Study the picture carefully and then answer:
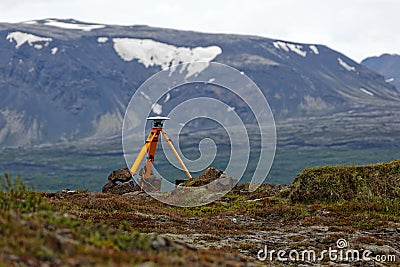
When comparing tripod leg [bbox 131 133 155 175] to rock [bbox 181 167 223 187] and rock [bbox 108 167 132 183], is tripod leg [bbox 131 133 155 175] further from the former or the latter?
rock [bbox 181 167 223 187]

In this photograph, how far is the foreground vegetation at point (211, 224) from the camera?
11906mm

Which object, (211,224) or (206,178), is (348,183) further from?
(206,178)

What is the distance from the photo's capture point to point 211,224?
2778 centimetres

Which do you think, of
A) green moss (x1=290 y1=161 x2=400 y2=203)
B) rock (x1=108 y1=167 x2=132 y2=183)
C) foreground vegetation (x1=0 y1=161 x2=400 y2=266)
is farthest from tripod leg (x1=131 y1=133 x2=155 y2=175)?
green moss (x1=290 y1=161 x2=400 y2=203)

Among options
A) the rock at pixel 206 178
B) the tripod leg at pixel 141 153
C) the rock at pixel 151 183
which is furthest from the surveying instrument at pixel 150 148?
the rock at pixel 206 178

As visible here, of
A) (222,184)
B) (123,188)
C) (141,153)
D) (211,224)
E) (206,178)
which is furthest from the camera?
(123,188)

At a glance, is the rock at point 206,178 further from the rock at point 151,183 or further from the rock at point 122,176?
the rock at point 122,176

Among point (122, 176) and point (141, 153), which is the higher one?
point (141, 153)

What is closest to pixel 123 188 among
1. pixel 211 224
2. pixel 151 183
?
pixel 151 183

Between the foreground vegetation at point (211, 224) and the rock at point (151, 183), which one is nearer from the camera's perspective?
the foreground vegetation at point (211, 224)

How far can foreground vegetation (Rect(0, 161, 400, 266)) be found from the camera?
39.1 feet

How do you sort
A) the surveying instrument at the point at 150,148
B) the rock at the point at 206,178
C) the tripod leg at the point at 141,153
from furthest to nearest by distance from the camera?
the rock at the point at 206,178
the tripod leg at the point at 141,153
the surveying instrument at the point at 150,148

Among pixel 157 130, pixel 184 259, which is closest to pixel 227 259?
pixel 184 259

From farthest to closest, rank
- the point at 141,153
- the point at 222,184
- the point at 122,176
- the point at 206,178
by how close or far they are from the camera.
Answer: 1. the point at 122,176
2. the point at 206,178
3. the point at 222,184
4. the point at 141,153
